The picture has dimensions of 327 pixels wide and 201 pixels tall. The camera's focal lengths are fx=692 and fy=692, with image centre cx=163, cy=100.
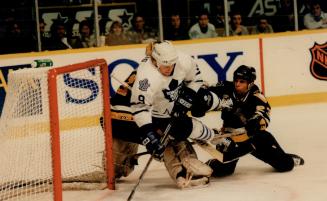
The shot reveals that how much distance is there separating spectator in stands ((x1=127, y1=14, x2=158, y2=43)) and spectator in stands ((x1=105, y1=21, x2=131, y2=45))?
0.30 feet

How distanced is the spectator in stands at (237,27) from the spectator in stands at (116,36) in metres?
1.18

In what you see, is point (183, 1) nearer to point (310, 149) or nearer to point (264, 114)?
point (310, 149)

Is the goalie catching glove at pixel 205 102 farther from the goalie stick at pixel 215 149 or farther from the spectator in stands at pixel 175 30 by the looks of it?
the spectator in stands at pixel 175 30

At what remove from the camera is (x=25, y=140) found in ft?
12.2

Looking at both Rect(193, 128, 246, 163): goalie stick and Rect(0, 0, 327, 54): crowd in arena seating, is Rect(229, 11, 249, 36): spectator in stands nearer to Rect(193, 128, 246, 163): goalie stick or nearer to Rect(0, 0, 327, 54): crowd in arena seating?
Rect(0, 0, 327, 54): crowd in arena seating

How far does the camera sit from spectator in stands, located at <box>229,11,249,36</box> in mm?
7434

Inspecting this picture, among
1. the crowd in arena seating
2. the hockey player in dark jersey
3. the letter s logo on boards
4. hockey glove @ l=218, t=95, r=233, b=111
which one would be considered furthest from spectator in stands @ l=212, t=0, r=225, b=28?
hockey glove @ l=218, t=95, r=233, b=111

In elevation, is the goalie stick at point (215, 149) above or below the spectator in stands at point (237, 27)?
below

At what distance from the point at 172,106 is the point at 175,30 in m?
3.10

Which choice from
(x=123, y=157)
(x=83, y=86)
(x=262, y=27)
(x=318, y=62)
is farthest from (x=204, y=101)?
(x=262, y=27)

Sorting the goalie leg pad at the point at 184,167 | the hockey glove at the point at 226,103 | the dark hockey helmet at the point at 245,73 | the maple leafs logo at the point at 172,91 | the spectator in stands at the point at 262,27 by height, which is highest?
the spectator in stands at the point at 262,27

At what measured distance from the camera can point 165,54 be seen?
3.93 meters

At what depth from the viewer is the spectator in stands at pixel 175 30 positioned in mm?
7195

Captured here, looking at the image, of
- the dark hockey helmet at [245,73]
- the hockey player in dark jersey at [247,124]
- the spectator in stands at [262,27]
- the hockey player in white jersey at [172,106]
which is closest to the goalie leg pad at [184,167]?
the hockey player in white jersey at [172,106]
